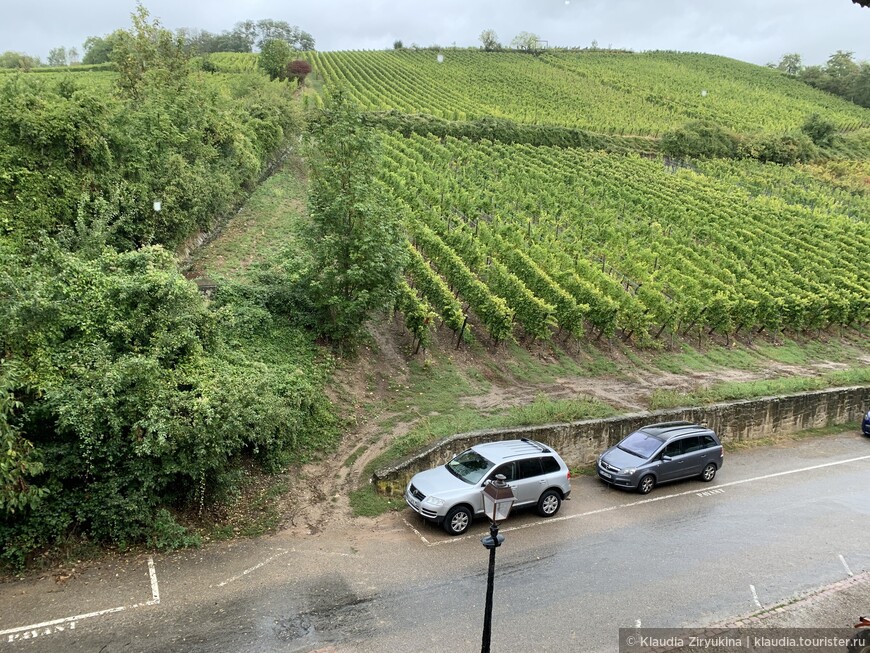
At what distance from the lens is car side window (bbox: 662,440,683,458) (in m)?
14.8

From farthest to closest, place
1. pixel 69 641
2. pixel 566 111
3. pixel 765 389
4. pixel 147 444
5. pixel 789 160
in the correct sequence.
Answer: pixel 566 111 → pixel 789 160 → pixel 765 389 → pixel 147 444 → pixel 69 641

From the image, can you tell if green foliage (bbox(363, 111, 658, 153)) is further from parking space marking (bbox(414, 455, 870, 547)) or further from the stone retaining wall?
parking space marking (bbox(414, 455, 870, 547))

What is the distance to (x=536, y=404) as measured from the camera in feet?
55.3

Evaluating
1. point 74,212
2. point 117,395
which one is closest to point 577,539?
point 117,395

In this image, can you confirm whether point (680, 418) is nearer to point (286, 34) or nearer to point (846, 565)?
point (846, 565)

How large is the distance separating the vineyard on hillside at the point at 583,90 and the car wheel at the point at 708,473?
49478 mm

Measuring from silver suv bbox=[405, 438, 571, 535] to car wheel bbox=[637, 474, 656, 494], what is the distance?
259 centimetres

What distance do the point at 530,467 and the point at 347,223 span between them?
345 inches

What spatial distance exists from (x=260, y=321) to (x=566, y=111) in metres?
68.9

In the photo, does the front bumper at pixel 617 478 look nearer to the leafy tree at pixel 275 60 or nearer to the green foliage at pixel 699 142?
the green foliage at pixel 699 142

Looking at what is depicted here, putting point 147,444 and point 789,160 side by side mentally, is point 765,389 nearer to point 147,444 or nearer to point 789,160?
point 147,444

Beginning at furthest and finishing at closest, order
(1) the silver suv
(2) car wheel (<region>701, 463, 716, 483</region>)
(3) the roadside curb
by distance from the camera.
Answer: (2) car wheel (<region>701, 463, 716, 483</region>)
(1) the silver suv
(3) the roadside curb

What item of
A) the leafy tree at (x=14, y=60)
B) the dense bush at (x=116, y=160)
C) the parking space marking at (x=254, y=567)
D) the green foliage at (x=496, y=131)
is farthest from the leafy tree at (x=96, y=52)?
the parking space marking at (x=254, y=567)

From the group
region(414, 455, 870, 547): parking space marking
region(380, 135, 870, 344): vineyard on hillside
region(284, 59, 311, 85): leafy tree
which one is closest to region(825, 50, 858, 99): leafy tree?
region(380, 135, 870, 344): vineyard on hillside
